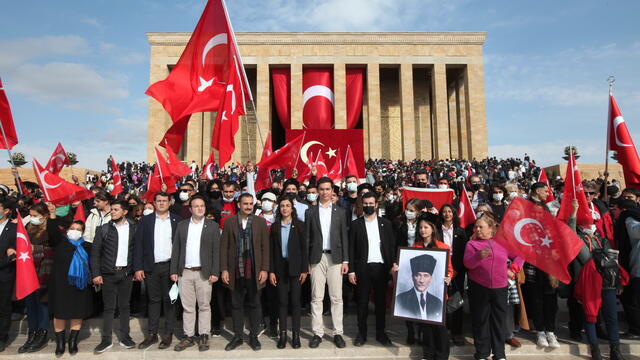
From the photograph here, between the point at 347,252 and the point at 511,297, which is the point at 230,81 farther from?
the point at 511,297

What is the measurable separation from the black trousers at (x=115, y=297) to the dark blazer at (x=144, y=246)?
0.24 m

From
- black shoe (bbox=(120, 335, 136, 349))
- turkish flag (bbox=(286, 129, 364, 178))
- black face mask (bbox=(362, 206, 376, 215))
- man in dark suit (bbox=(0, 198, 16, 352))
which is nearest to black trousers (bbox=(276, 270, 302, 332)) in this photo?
black face mask (bbox=(362, 206, 376, 215))

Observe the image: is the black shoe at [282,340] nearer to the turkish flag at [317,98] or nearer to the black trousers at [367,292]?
the black trousers at [367,292]

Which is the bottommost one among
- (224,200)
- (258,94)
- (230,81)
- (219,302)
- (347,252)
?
(219,302)

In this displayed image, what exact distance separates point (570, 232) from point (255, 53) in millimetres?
31538

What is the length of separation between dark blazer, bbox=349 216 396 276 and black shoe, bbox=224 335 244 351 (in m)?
1.78

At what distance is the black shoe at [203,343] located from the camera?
17.6 feet

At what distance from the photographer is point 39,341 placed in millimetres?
5570

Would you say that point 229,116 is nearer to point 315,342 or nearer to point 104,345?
point 104,345

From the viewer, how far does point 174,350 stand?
5355 millimetres

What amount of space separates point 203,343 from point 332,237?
2.23 m

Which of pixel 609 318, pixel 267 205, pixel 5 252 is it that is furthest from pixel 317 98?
pixel 609 318

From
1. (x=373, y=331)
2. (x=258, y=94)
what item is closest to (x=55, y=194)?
(x=373, y=331)

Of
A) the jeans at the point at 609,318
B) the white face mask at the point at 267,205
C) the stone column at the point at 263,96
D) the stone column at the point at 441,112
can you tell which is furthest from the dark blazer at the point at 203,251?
the stone column at the point at 441,112
